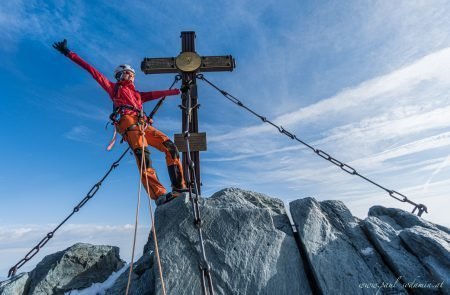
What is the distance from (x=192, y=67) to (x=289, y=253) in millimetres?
4987

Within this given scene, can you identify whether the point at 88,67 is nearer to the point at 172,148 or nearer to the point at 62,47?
the point at 62,47

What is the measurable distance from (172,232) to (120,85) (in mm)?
3980

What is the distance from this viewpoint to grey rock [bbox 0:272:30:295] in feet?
17.9

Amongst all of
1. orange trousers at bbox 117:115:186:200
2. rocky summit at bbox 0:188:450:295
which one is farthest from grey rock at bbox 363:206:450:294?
orange trousers at bbox 117:115:186:200

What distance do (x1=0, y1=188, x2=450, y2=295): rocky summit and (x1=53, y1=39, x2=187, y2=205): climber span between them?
1057mm

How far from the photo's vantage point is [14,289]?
5516 millimetres

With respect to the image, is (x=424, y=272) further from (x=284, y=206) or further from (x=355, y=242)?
(x=284, y=206)

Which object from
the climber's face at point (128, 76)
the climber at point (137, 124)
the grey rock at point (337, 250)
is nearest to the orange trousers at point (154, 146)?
the climber at point (137, 124)

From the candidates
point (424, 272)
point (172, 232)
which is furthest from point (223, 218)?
point (424, 272)

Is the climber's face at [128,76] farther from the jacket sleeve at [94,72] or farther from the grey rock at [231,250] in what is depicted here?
the grey rock at [231,250]

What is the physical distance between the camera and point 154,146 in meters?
6.68

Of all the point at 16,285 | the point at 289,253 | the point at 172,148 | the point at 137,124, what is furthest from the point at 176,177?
the point at 16,285

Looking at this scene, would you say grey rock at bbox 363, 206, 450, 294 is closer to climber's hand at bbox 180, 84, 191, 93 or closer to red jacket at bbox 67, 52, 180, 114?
climber's hand at bbox 180, 84, 191, 93

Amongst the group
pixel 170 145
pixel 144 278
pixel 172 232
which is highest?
pixel 170 145
